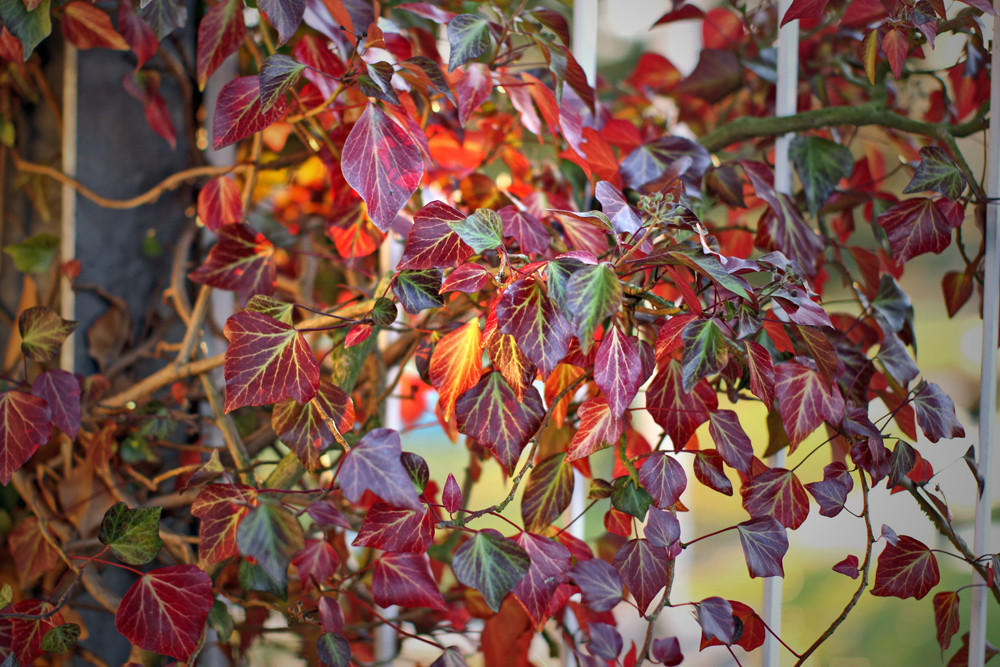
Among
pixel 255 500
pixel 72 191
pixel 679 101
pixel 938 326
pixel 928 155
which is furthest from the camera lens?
pixel 938 326

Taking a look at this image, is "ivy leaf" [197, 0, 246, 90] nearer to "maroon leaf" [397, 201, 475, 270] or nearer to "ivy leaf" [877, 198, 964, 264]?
"maroon leaf" [397, 201, 475, 270]

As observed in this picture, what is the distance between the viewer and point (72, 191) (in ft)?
2.62

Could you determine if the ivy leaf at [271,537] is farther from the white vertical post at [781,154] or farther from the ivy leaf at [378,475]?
the white vertical post at [781,154]

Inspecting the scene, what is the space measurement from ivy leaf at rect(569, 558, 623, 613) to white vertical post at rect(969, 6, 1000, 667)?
34 cm

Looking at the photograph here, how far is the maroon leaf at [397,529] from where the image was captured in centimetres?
46

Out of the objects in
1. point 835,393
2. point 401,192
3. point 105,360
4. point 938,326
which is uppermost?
point 401,192

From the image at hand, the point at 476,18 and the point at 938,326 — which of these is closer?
the point at 476,18

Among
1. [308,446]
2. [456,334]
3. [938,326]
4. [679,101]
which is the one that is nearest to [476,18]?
[456,334]

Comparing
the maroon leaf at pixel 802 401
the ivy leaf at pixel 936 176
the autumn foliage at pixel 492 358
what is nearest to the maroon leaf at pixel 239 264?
the autumn foliage at pixel 492 358

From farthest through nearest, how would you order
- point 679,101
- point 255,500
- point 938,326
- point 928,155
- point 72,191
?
point 938,326 → point 679,101 → point 72,191 → point 928,155 → point 255,500

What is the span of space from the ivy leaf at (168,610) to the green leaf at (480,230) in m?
0.30

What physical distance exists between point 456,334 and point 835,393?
11.3 inches

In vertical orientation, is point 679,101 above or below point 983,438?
above

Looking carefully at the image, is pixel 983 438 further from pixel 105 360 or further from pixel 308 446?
pixel 105 360
